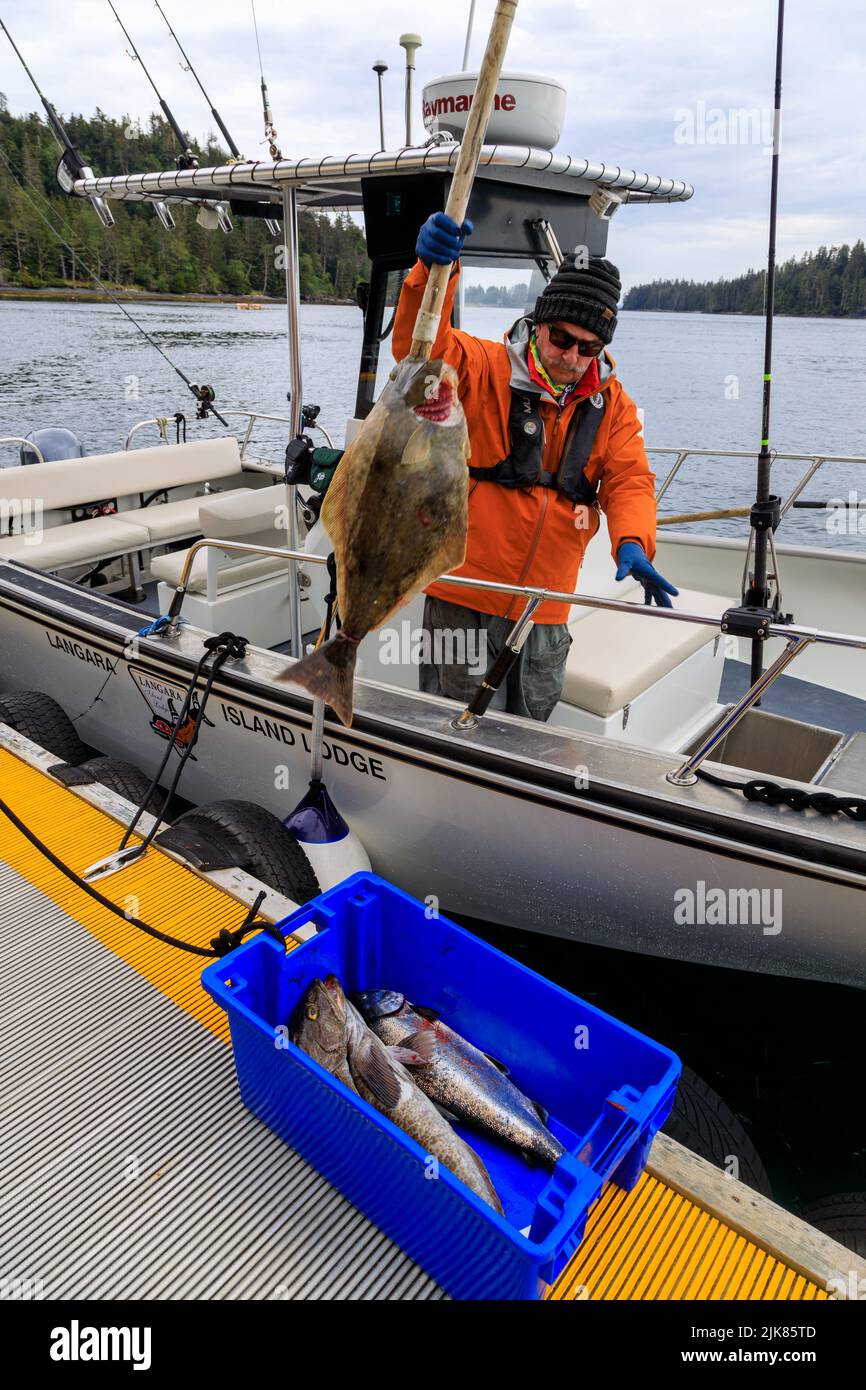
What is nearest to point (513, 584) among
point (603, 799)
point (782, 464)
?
point (603, 799)

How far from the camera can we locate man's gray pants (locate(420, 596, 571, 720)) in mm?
3377

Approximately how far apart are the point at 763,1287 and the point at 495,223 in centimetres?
441

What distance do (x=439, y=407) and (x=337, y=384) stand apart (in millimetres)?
18476

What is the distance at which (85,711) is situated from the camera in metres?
4.83

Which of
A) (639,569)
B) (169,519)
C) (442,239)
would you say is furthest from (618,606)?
(169,519)

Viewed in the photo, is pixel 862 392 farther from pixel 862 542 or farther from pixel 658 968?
pixel 658 968

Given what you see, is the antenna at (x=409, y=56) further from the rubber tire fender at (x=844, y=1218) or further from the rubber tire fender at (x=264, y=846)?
the rubber tire fender at (x=844, y=1218)

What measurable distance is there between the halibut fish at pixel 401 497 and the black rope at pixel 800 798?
1542 mm

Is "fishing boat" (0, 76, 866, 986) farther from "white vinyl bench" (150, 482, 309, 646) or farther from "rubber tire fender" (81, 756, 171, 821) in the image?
"rubber tire fender" (81, 756, 171, 821)

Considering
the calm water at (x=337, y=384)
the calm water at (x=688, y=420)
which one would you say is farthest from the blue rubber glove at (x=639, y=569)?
the calm water at (x=337, y=384)

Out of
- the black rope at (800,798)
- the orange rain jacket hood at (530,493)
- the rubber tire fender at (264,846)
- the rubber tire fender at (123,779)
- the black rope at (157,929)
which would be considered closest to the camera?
the black rope at (157,929)

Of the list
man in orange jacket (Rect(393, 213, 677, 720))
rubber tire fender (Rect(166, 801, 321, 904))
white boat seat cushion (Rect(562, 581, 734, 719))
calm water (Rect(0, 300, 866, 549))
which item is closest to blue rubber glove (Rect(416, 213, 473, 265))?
man in orange jacket (Rect(393, 213, 677, 720))

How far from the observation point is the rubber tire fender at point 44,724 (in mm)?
4449

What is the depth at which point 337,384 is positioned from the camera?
61.9 feet
